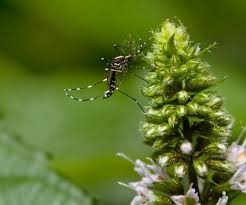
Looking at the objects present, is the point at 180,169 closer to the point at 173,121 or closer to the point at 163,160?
the point at 163,160

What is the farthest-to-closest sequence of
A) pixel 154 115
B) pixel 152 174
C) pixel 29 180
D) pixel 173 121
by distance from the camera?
pixel 29 180 → pixel 152 174 → pixel 154 115 → pixel 173 121

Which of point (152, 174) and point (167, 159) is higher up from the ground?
point (152, 174)

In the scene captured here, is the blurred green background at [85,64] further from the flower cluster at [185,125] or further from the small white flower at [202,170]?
the small white flower at [202,170]

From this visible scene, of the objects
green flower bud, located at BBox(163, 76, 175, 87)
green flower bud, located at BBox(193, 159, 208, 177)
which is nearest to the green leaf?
green flower bud, located at BBox(193, 159, 208, 177)

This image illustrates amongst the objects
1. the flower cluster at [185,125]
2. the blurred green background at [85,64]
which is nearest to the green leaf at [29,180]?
the blurred green background at [85,64]

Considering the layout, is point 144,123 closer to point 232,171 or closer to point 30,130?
point 232,171

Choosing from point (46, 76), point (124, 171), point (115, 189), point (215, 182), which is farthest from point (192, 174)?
point (46, 76)

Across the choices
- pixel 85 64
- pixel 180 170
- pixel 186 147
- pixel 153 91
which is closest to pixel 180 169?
pixel 180 170
